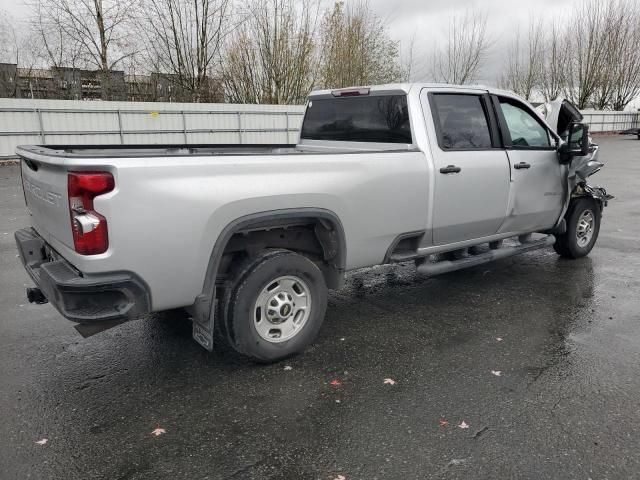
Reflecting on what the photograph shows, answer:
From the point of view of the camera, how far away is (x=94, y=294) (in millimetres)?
2842

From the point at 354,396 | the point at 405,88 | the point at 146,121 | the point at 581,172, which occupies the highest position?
the point at 146,121

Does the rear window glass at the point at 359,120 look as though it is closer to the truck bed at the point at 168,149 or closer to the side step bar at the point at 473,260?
the truck bed at the point at 168,149

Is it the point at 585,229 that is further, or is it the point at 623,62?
the point at 623,62

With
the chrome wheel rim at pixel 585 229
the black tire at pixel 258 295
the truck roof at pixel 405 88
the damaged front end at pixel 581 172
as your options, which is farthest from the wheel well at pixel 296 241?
the chrome wheel rim at pixel 585 229

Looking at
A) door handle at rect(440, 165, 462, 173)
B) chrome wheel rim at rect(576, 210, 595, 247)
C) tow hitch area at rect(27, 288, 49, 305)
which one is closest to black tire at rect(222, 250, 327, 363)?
tow hitch area at rect(27, 288, 49, 305)

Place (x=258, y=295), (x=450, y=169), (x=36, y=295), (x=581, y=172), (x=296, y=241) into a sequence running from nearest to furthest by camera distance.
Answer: (x=258, y=295) < (x=36, y=295) < (x=296, y=241) < (x=450, y=169) < (x=581, y=172)

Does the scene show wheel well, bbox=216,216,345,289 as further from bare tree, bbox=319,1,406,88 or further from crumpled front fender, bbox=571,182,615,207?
Answer: bare tree, bbox=319,1,406,88

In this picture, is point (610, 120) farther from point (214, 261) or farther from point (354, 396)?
point (214, 261)

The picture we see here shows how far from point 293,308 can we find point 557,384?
6.08ft

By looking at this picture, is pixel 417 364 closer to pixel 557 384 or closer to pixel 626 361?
pixel 557 384

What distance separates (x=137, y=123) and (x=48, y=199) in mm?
17870

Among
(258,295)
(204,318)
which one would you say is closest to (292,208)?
(258,295)

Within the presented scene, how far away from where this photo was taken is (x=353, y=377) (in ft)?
11.5

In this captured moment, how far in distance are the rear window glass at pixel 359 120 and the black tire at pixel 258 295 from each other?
1568 millimetres
